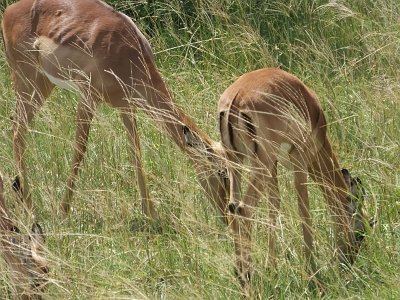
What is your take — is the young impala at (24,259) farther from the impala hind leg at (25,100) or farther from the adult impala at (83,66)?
the impala hind leg at (25,100)

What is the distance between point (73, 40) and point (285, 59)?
6.48 feet

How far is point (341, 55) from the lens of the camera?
7.60 meters

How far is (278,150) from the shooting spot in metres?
4.82

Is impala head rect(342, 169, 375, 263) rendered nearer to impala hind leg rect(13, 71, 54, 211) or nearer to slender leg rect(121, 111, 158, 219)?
slender leg rect(121, 111, 158, 219)

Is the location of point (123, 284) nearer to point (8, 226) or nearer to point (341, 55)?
point (8, 226)

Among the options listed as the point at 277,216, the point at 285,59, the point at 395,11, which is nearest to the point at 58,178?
the point at 277,216

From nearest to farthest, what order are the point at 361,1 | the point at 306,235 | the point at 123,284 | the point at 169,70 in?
the point at 123,284 < the point at 306,235 < the point at 169,70 < the point at 361,1

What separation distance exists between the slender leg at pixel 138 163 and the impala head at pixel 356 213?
0.94m

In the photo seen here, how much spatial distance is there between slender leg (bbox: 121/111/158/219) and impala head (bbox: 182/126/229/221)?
27 centimetres

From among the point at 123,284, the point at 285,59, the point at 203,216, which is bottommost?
the point at 285,59

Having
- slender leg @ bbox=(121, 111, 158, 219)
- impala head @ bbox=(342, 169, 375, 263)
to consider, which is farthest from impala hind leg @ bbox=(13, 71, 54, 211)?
impala head @ bbox=(342, 169, 375, 263)

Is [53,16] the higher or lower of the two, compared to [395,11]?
higher

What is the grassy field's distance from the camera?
14.2ft

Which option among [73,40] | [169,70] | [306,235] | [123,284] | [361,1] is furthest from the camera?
[361,1]
